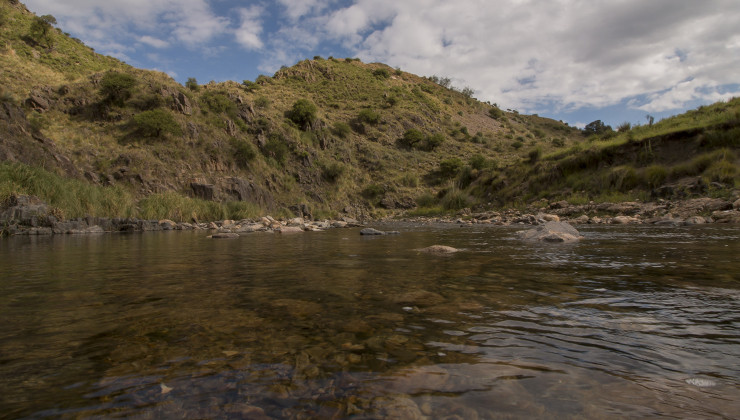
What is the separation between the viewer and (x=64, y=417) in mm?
1307

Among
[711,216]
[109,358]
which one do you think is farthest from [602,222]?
[109,358]

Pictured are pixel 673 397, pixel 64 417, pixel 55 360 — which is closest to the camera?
pixel 64 417

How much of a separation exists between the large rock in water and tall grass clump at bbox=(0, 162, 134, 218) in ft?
57.5

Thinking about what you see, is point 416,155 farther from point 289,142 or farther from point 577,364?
point 577,364

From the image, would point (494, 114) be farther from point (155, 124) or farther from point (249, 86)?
point (155, 124)

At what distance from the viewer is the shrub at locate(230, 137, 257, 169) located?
31.1 metres

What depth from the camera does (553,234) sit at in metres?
8.09

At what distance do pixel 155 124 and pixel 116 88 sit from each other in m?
5.72

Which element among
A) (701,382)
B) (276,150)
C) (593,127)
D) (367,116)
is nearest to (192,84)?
(276,150)

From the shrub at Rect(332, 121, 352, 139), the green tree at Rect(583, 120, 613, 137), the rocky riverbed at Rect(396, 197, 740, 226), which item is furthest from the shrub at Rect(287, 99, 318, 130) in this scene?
the green tree at Rect(583, 120, 613, 137)

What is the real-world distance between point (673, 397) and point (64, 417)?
2319 millimetres

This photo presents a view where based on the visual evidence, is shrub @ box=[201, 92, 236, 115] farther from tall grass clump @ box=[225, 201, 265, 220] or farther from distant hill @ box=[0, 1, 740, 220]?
tall grass clump @ box=[225, 201, 265, 220]

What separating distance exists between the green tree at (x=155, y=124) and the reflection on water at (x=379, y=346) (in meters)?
27.1

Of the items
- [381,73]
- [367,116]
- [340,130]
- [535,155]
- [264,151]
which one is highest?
[381,73]
